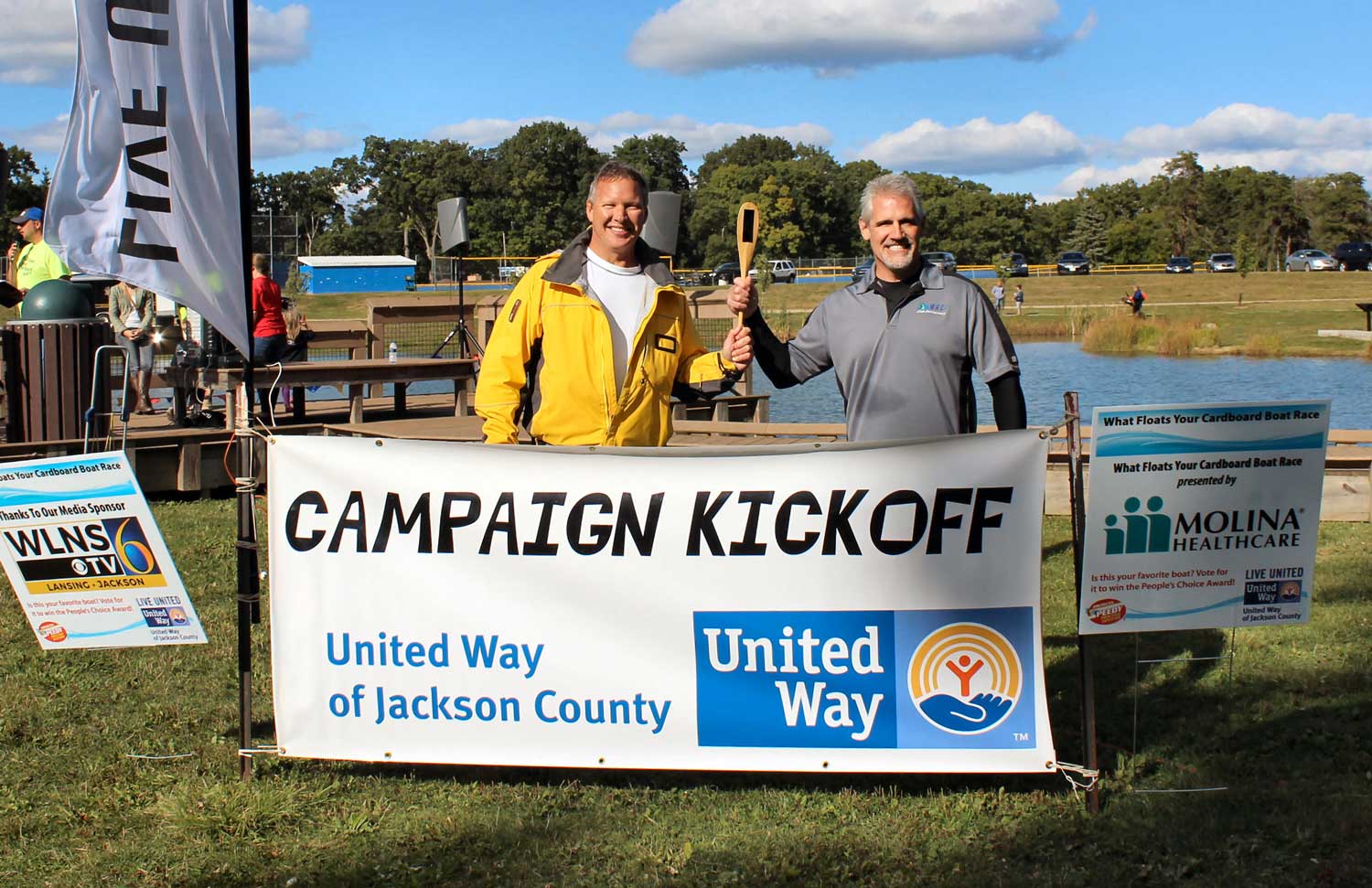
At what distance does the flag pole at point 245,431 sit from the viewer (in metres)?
4.52

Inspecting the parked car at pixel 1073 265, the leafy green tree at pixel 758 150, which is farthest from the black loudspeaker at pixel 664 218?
the leafy green tree at pixel 758 150

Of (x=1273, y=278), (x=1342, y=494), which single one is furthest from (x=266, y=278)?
(x=1273, y=278)

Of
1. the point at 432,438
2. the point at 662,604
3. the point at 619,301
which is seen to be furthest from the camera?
the point at 432,438

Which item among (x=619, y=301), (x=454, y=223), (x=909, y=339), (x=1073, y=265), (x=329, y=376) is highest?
(x=1073, y=265)

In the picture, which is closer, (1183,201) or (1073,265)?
(1073,265)

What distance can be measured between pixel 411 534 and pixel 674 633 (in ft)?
2.98

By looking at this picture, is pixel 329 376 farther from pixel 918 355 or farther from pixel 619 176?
pixel 918 355

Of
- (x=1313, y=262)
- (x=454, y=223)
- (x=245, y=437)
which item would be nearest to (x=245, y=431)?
(x=245, y=437)

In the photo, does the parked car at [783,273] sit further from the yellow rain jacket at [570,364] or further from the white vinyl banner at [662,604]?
the white vinyl banner at [662,604]

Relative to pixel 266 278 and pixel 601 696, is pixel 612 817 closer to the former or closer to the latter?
pixel 601 696

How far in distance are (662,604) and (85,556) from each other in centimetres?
202

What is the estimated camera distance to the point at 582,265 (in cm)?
490

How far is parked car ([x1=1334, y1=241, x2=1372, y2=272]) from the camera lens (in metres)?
70.8

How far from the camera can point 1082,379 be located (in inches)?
1045
